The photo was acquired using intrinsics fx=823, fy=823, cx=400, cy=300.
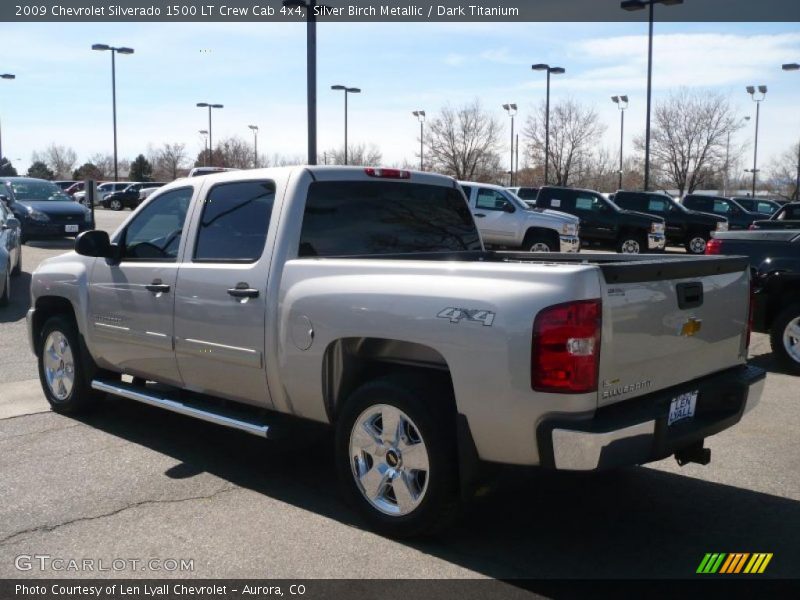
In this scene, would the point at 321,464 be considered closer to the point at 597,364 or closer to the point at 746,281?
the point at 597,364

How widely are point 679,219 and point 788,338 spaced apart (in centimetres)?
1728

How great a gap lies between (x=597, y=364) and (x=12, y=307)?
1111 cm

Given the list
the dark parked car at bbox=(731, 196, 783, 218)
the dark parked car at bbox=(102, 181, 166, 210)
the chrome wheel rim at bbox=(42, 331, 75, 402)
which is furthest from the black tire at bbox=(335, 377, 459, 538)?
the dark parked car at bbox=(102, 181, 166, 210)

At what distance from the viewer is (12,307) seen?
1248 cm

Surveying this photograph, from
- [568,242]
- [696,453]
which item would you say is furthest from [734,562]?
[568,242]

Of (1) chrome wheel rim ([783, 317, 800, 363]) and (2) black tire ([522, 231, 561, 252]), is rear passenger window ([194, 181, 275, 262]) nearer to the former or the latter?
(1) chrome wheel rim ([783, 317, 800, 363])

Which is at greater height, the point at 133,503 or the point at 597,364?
the point at 597,364

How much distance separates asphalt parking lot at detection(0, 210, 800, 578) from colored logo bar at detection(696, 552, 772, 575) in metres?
0.07

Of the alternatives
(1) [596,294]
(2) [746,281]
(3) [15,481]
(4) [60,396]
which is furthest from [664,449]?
(4) [60,396]

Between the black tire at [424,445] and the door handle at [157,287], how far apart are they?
1770mm

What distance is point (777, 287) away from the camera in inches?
344

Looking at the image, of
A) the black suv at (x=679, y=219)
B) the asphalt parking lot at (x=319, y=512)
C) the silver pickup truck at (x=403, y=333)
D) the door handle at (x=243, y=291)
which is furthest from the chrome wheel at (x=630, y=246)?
the door handle at (x=243, y=291)

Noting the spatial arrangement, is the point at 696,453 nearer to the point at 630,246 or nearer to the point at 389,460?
the point at 389,460

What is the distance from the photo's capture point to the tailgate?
3738 mm
